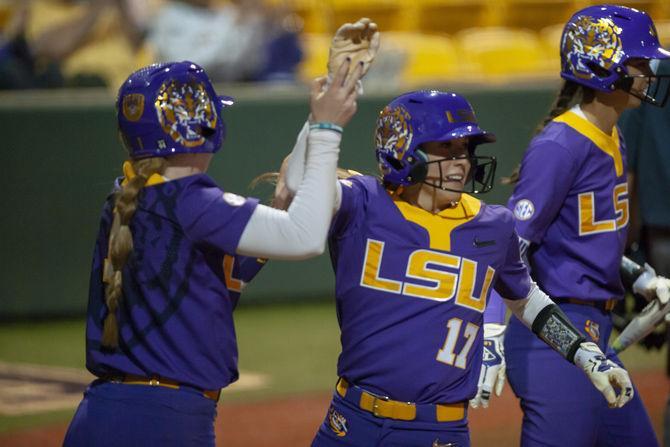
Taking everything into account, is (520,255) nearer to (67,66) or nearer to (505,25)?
(67,66)

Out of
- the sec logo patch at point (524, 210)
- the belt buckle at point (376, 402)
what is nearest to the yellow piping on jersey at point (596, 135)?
the sec logo patch at point (524, 210)

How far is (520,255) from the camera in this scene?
3.92m

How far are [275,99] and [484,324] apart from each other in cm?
506

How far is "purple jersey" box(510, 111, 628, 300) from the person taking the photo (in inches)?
163

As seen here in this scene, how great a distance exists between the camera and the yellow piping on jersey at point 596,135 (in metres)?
4.24

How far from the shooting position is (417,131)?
3578 millimetres

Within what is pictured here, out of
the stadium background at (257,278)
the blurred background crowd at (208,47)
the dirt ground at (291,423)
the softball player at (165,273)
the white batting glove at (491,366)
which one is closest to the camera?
the softball player at (165,273)

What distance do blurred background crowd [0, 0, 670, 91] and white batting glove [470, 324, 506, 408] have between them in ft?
18.0

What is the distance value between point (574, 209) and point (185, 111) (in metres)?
1.60

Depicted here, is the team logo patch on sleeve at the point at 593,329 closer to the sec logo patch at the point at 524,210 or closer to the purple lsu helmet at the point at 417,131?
the sec logo patch at the point at 524,210

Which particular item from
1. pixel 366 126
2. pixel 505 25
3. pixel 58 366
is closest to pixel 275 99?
pixel 366 126

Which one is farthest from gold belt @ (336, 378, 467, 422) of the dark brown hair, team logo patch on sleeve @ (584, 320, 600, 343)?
the dark brown hair

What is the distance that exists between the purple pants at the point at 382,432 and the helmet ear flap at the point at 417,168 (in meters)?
0.71

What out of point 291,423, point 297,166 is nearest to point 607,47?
point 297,166
